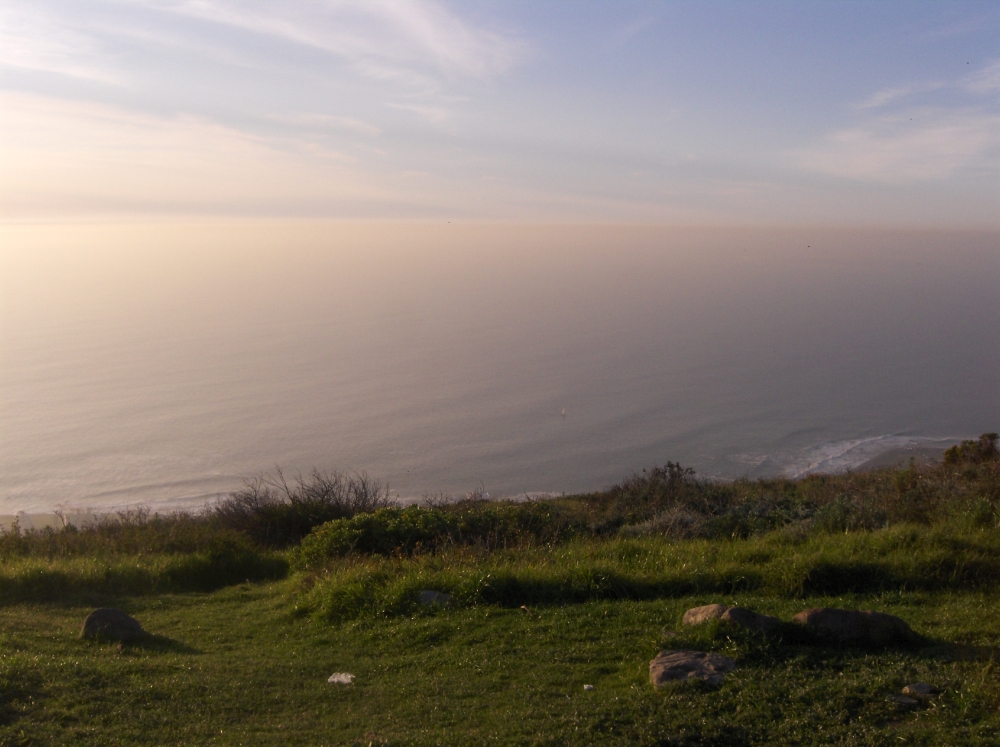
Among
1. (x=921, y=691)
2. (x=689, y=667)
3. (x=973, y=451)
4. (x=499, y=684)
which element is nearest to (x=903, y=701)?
(x=921, y=691)

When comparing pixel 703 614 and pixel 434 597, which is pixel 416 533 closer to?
pixel 434 597

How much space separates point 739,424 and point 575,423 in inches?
363

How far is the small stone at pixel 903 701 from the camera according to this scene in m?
4.53

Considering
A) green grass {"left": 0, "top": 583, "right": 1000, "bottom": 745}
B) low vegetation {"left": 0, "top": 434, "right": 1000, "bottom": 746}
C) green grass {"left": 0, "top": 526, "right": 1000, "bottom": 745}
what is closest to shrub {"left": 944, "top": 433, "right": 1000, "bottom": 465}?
low vegetation {"left": 0, "top": 434, "right": 1000, "bottom": 746}

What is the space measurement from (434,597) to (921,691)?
426 cm

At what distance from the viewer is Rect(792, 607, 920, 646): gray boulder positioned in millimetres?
5457

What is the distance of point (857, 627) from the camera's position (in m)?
5.49

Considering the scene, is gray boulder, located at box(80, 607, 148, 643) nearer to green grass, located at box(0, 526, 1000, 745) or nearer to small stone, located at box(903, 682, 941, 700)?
green grass, located at box(0, 526, 1000, 745)

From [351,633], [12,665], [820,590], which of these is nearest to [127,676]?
[12,665]

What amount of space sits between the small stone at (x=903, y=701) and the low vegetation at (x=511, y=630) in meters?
0.07

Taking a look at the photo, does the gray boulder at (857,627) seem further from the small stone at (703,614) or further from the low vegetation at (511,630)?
the small stone at (703,614)

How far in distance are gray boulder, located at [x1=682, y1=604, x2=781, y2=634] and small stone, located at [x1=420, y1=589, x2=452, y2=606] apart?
2.42 m

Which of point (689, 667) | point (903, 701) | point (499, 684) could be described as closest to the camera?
point (903, 701)

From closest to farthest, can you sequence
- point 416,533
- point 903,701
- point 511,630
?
point 903,701
point 511,630
point 416,533
